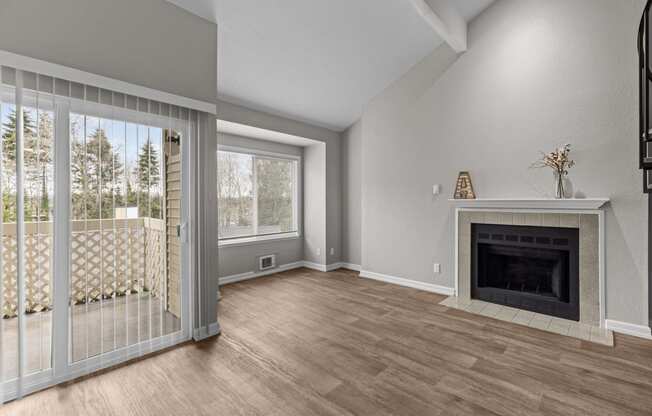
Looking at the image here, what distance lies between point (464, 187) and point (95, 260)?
3855 mm

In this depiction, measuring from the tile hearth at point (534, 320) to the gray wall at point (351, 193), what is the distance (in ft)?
6.72

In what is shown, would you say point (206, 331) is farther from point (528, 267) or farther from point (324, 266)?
point (528, 267)

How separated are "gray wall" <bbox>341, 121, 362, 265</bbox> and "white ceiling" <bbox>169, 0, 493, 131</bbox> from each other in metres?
0.84

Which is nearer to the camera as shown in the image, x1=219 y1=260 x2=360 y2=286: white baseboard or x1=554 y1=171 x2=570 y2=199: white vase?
x1=554 y1=171 x2=570 y2=199: white vase

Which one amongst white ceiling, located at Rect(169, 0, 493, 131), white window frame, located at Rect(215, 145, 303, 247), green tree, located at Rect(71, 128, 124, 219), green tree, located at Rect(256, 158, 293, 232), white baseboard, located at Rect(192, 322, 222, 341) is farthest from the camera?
green tree, located at Rect(256, 158, 293, 232)

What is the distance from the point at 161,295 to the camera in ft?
8.48

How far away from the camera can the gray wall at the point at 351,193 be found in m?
5.42

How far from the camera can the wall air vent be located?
16.4 feet

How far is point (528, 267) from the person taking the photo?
3568 mm

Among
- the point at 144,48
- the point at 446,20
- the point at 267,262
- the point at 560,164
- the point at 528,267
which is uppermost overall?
the point at 446,20

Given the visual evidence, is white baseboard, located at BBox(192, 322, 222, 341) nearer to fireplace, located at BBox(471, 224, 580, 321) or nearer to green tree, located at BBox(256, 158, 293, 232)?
green tree, located at BBox(256, 158, 293, 232)

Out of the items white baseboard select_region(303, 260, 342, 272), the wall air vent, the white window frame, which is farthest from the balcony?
white baseboard select_region(303, 260, 342, 272)

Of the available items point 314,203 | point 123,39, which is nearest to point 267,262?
point 314,203

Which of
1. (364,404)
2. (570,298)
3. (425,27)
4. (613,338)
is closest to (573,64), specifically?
(425,27)
